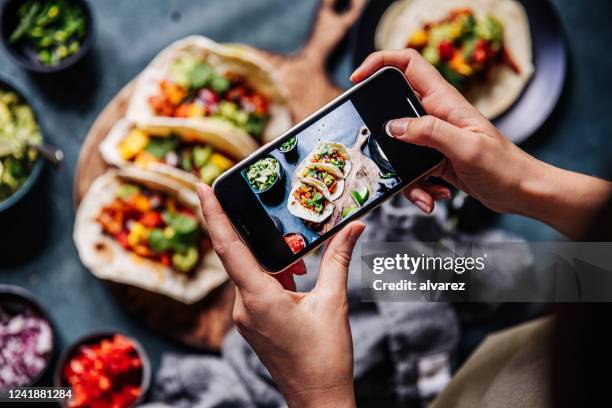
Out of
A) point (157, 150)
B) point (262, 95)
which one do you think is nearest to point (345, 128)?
point (262, 95)

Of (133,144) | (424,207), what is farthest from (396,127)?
(133,144)

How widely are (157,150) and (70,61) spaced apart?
1.37 feet

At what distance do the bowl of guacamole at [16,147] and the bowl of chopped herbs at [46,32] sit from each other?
0.13 metres

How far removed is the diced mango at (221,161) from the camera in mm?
1945

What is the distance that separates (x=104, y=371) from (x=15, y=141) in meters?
0.79

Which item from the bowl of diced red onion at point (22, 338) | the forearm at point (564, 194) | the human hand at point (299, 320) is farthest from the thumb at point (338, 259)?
the bowl of diced red onion at point (22, 338)

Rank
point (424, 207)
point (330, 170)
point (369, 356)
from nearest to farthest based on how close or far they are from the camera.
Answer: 1. point (330, 170)
2. point (424, 207)
3. point (369, 356)

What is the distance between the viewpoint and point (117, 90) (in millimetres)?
2119

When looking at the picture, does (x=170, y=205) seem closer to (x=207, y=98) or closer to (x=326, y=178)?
(x=207, y=98)

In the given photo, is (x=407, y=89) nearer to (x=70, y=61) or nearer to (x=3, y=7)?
(x=70, y=61)

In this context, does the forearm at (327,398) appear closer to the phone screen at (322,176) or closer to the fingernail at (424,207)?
the phone screen at (322,176)

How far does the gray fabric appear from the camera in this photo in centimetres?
191

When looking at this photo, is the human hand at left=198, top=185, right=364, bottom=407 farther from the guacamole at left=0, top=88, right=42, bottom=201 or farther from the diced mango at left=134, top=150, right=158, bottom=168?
the guacamole at left=0, top=88, right=42, bottom=201

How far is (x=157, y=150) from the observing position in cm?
196
